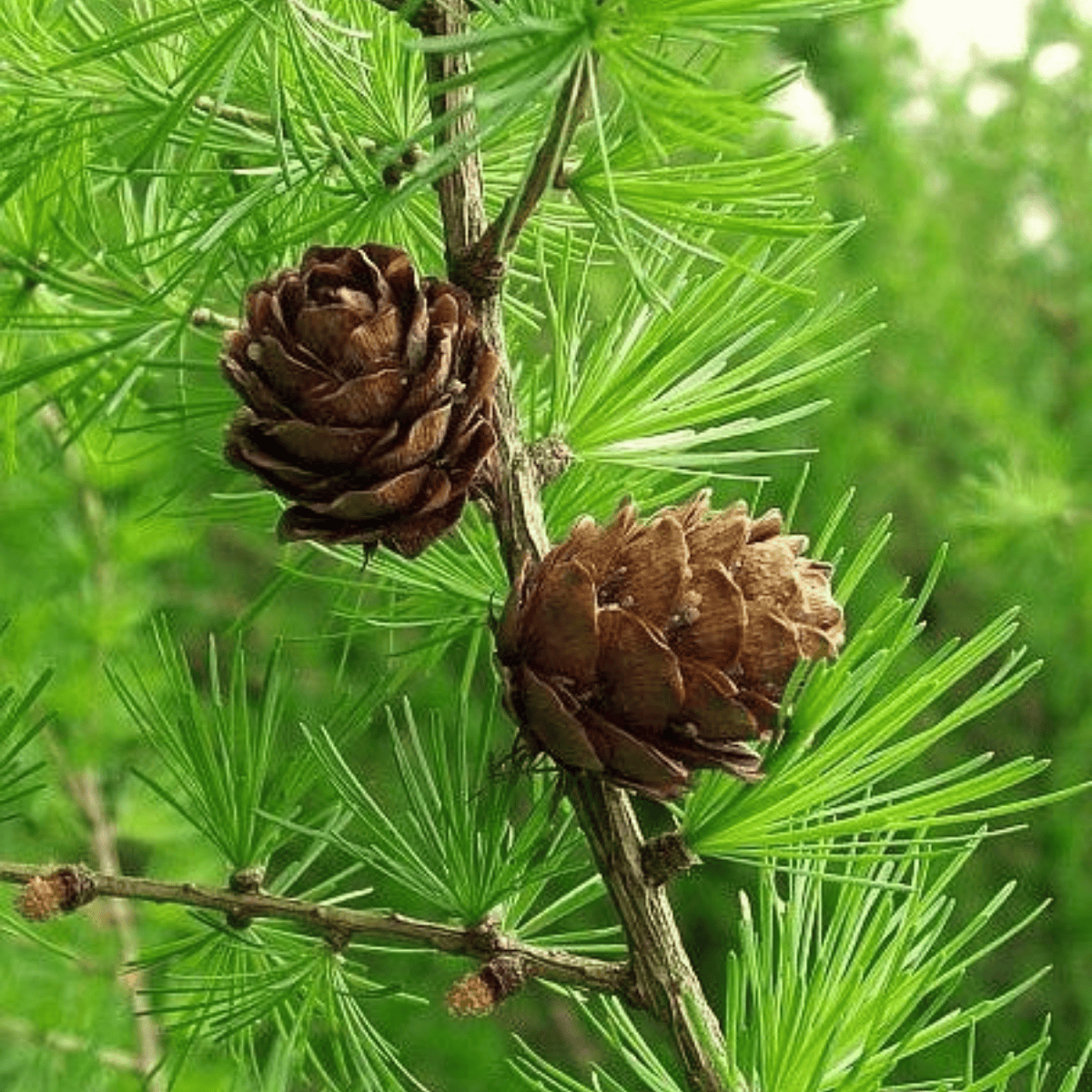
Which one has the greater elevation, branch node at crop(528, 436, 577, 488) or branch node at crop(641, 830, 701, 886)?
branch node at crop(528, 436, 577, 488)

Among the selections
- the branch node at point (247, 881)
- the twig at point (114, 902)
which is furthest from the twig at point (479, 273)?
the twig at point (114, 902)

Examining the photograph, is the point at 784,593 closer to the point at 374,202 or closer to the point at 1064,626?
the point at 374,202

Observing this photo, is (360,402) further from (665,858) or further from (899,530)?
(899,530)

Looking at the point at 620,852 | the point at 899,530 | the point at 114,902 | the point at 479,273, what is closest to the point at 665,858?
the point at 620,852

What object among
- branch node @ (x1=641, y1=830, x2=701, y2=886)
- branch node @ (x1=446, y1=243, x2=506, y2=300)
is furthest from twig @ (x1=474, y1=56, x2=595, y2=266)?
branch node @ (x1=641, y1=830, x2=701, y2=886)

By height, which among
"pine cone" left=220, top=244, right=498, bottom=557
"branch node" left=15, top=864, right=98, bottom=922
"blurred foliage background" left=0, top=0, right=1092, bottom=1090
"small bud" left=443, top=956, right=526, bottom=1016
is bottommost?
"blurred foliage background" left=0, top=0, right=1092, bottom=1090

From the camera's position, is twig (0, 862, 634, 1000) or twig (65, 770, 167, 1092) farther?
twig (65, 770, 167, 1092)

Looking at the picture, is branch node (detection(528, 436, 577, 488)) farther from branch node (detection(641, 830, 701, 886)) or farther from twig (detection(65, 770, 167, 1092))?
twig (detection(65, 770, 167, 1092))

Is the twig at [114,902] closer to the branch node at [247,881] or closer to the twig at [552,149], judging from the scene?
the branch node at [247,881]
